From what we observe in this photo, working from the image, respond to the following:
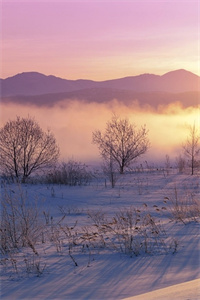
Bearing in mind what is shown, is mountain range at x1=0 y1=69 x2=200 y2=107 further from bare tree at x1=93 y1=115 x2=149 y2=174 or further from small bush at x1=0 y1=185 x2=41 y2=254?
small bush at x1=0 y1=185 x2=41 y2=254

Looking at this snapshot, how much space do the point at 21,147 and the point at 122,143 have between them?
6.44m

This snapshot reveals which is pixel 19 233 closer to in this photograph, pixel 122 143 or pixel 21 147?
pixel 21 147

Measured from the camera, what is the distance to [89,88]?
134875 mm

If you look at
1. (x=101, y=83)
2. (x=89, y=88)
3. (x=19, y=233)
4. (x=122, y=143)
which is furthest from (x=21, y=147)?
(x=101, y=83)

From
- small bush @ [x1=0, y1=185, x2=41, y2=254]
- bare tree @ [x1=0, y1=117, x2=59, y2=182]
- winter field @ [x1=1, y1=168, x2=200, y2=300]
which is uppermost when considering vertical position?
bare tree @ [x1=0, y1=117, x2=59, y2=182]

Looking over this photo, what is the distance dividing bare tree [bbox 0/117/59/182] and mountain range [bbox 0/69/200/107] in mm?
84579

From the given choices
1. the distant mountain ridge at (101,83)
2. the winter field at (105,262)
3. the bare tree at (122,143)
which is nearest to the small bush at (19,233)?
the winter field at (105,262)

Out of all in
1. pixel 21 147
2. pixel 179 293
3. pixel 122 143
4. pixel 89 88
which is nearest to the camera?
pixel 179 293

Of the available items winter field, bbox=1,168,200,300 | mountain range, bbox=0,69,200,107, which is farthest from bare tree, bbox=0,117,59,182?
mountain range, bbox=0,69,200,107

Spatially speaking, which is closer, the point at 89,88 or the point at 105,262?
the point at 105,262

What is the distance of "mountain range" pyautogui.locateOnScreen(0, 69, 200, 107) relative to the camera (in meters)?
120

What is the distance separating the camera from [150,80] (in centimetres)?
17962

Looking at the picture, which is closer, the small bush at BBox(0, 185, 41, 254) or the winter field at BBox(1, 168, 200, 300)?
the winter field at BBox(1, 168, 200, 300)

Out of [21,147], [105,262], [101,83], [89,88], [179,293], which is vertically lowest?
[105,262]
